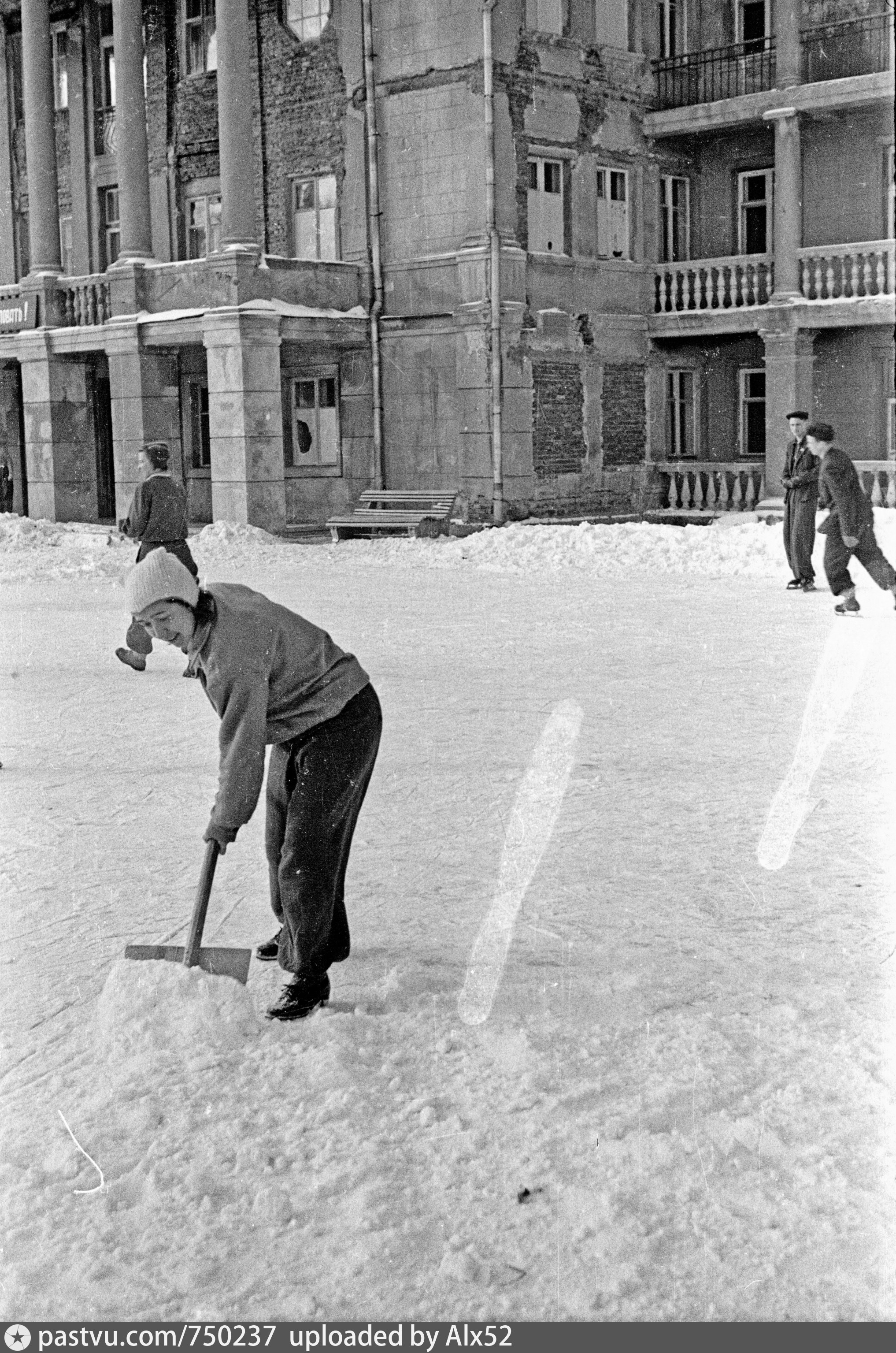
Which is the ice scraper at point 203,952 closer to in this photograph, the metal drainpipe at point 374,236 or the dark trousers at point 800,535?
the dark trousers at point 800,535

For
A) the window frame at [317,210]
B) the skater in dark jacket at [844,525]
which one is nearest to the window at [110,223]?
the window frame at [317,210]

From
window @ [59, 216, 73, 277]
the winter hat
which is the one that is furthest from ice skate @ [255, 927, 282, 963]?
window @ [59, 216, 73, 277]

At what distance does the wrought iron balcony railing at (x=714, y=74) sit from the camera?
25.4m

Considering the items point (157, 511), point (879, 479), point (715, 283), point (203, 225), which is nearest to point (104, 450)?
point (203, 225)

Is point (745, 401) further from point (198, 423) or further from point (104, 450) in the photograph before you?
point (104, 450)

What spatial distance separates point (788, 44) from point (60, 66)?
1423 centimetres

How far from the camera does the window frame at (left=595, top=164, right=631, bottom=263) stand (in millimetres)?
A: 25594

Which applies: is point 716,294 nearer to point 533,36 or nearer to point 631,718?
point 533,36

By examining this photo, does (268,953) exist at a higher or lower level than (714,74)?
lower

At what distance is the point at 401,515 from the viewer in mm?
24047

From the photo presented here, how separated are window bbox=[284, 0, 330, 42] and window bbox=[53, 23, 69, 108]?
5914 mm

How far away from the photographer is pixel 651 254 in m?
26.5

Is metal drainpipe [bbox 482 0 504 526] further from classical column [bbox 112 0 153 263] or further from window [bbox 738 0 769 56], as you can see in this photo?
Answer: classical column [bbox 112 0 153 263]

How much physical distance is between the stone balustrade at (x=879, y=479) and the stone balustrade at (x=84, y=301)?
40.1ft
